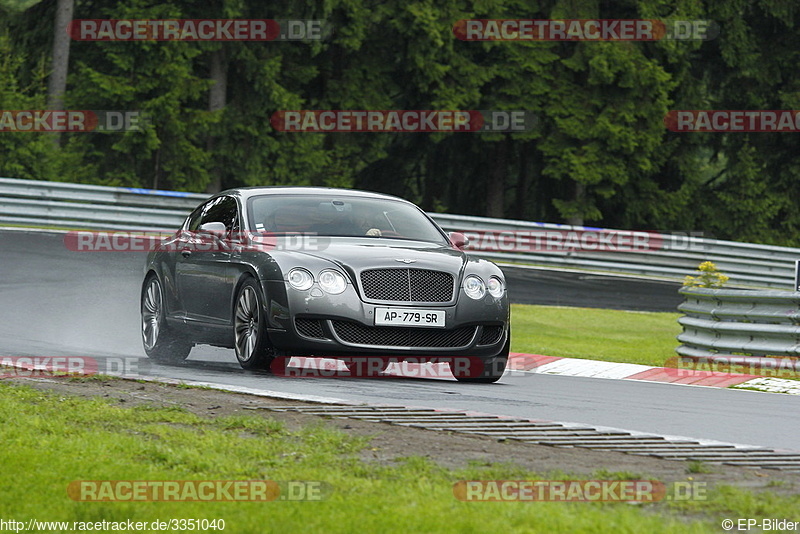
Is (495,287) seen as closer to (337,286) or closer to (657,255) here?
(337,286)

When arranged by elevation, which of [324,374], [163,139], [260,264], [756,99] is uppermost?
[756,99]

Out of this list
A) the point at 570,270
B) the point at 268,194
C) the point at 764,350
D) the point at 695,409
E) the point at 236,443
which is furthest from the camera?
the point at 570,270

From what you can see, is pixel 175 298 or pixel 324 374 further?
pixel 175 298

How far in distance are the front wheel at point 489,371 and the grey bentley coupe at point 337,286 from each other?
0.4 inches

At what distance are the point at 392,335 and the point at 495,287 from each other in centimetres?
103

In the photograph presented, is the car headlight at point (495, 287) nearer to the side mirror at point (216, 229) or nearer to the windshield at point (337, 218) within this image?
the windshield at point (337, 218)

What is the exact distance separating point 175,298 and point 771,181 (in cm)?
3095

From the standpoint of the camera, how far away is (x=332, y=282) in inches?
404

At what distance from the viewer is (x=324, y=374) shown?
11.0 meters

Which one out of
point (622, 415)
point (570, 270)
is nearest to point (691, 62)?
point (570, 270)

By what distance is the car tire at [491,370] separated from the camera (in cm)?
1094

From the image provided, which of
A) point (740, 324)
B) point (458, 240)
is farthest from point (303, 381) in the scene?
point (740, 324)

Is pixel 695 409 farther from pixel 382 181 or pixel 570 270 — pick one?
pixel 382 181

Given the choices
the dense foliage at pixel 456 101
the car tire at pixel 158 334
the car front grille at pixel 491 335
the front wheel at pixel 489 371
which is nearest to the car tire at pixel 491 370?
the front wheel at pixel 489 371
